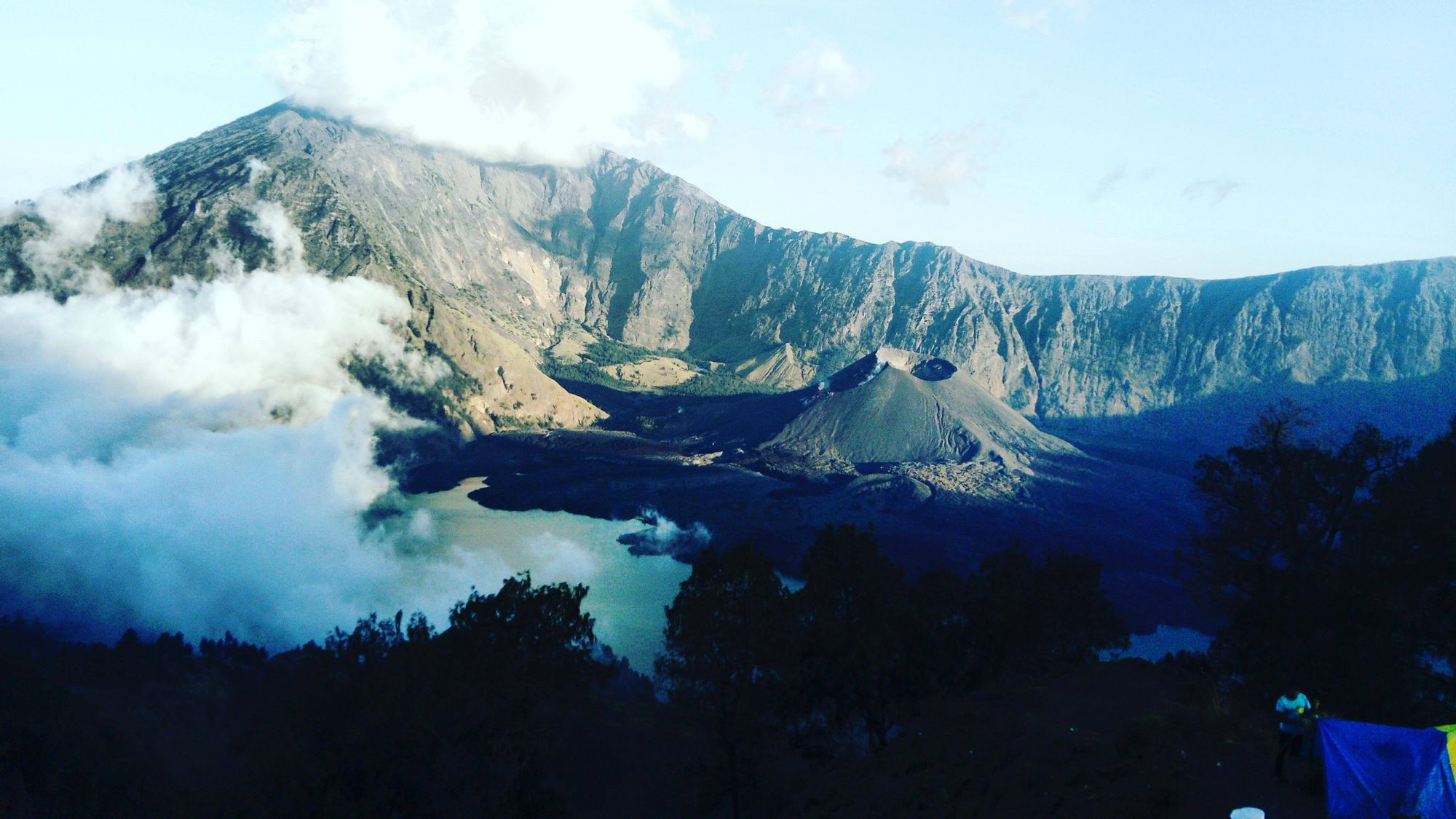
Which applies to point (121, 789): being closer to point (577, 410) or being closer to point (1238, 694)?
point (1238, 694)

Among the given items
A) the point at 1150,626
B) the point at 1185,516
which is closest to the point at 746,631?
the point at 1150,626

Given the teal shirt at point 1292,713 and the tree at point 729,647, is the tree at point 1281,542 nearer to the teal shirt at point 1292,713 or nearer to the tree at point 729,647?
the teal shirt at point 1292,713

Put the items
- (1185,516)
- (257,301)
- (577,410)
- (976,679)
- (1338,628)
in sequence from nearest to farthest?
(1338,628), (976,679), (1185,516), (257,301), (577,410)

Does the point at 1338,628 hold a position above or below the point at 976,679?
above

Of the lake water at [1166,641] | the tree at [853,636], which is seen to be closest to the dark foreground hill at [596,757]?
the tree at [853,636]

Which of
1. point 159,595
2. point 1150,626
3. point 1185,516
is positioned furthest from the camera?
point 1185,516

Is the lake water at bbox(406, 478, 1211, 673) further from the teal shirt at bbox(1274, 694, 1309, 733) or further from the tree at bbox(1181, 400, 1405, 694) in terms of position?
the teal shirt at bbox(1274, 694, 1309, 733)
